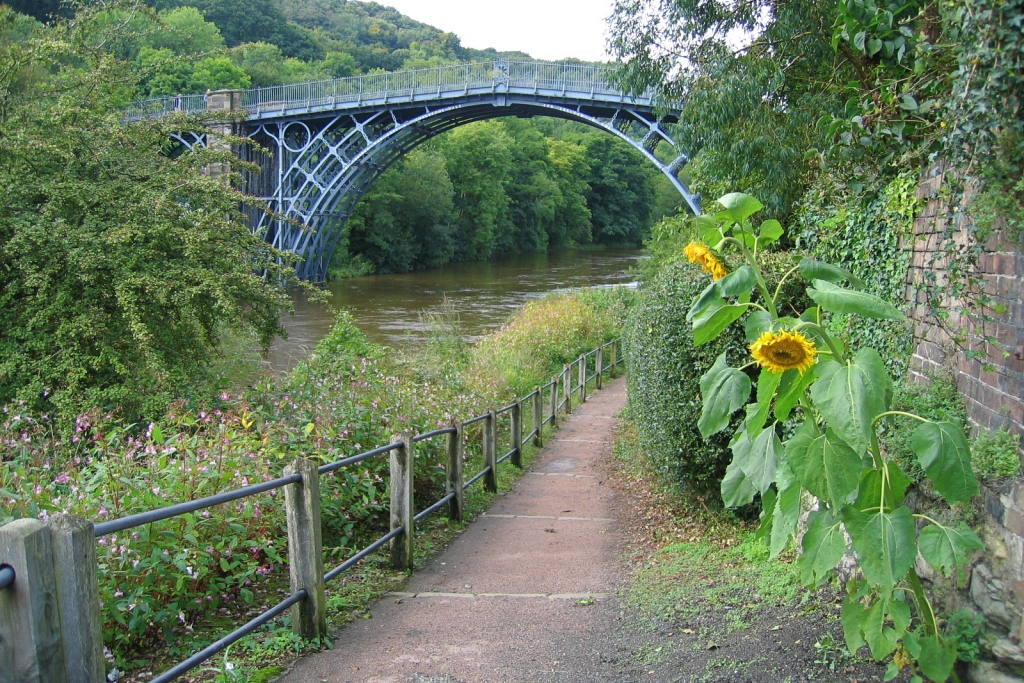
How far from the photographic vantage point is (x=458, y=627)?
4.14m

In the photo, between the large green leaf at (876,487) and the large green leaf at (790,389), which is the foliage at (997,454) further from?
the large green leaf at (790,389)

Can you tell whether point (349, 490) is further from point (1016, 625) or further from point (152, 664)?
point (1016, 625)

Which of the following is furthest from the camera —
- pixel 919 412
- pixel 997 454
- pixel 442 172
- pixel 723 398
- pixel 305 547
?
pixel 442 172

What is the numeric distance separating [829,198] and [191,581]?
5147 mm

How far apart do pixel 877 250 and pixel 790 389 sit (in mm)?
2682

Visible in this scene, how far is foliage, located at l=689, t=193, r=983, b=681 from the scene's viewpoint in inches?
100

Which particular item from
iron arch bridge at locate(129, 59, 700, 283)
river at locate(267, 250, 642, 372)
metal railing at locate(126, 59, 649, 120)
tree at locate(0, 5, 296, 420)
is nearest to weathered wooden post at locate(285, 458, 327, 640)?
tree at locate(0, 5, 296, 420)

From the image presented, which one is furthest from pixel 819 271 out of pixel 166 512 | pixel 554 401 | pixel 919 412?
pixel 554 401

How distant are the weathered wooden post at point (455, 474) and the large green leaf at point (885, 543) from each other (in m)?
3.72

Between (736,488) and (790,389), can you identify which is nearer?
(790,389)

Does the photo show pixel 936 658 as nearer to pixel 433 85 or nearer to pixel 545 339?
pixel 545 339

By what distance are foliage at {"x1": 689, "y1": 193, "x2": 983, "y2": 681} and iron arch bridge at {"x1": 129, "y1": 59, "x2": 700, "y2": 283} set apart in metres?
23.3

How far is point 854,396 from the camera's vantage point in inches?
97.7

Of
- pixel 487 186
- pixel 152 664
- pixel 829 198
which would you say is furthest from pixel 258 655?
pixel 487 186
